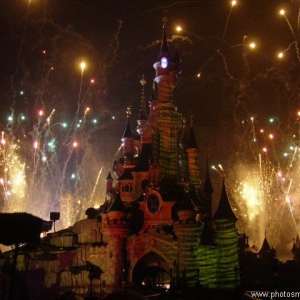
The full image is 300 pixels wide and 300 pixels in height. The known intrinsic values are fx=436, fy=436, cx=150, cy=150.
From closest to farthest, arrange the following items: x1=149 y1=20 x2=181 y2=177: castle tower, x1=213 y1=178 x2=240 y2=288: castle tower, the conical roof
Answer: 1. x1=213 y1=178 x2=240 y2=288: castle tower
2. x1=149 y1=20 x2=181 y2=177: castle tower
3. the conical roof

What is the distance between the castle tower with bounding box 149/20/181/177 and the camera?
44.7 m

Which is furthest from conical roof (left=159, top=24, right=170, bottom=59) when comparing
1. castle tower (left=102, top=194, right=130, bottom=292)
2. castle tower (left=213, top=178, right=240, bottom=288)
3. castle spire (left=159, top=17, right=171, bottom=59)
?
castle tower (left=213, top=178, right=240, bottom=288)

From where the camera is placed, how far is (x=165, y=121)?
44844 mm

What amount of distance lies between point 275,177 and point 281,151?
16.9ft

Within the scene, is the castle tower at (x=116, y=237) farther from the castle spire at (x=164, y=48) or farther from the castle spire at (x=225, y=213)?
the castle spire at (x=164, y=48)

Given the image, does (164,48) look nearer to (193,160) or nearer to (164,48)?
(164,48)

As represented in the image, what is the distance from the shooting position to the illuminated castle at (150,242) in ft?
116

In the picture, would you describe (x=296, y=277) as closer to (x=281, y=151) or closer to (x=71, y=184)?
(x=281, y=151)

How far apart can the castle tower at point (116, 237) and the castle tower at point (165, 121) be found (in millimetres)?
8582

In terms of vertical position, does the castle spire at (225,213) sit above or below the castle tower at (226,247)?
above

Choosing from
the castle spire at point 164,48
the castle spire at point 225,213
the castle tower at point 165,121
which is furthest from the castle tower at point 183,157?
the castle spire at point 225,213

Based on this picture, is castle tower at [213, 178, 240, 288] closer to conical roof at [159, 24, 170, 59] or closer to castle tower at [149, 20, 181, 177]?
castle tower at [149, 20, 181, 177]

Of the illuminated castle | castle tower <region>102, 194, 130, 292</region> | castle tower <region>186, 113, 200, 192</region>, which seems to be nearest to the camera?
the illuminated castle

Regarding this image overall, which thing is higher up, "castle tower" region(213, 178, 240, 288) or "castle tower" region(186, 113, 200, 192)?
"castle tower" region(186, 113, 200, 192)
